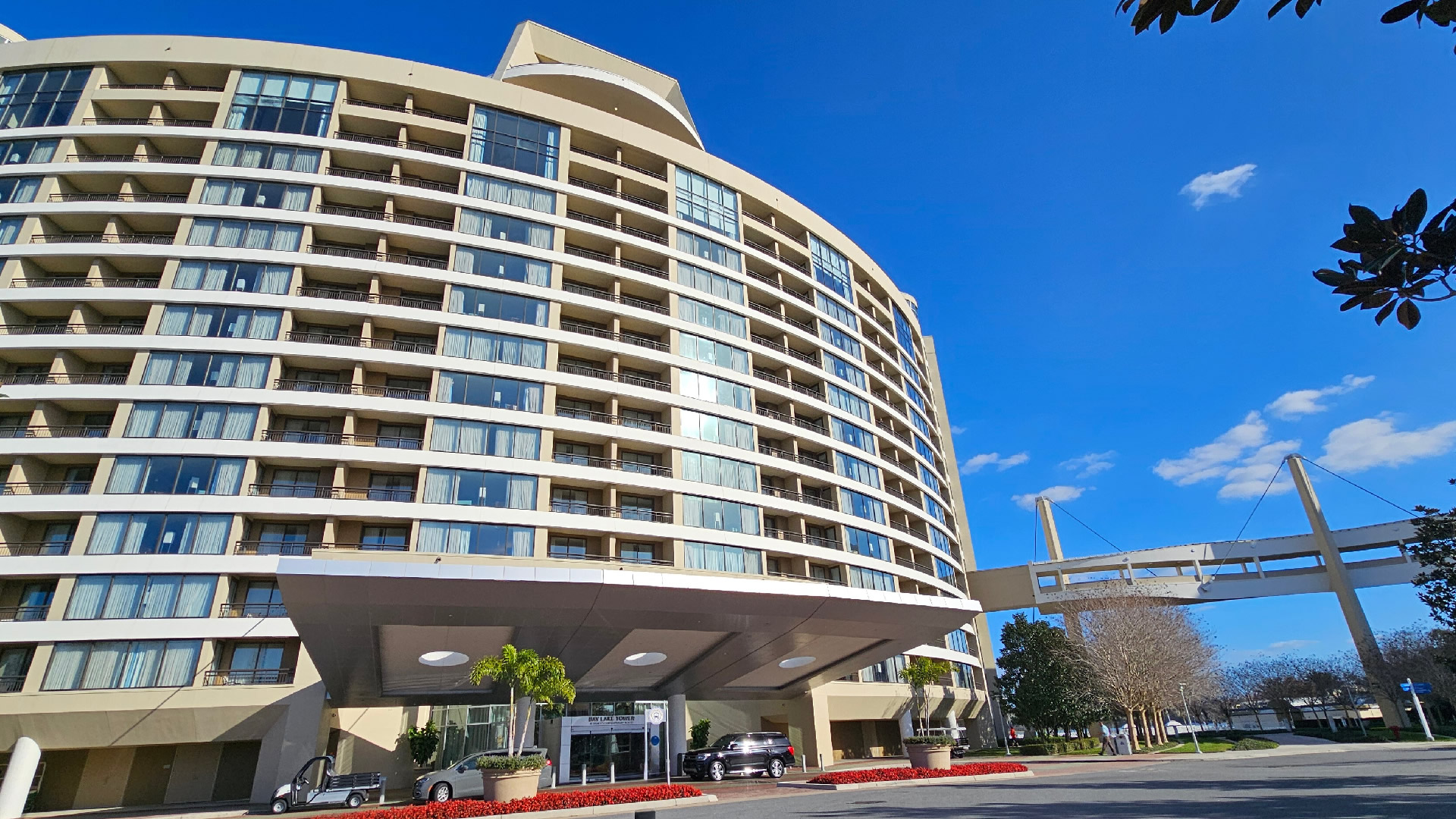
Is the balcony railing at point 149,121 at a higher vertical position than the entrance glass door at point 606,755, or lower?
higher

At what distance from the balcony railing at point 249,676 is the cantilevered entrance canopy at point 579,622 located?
7.29 ft

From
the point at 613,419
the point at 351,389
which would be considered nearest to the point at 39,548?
the point at 351,389

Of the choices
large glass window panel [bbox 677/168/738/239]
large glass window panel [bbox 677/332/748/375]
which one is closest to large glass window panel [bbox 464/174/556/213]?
large glass window panel [bbox 677/168/738/239]

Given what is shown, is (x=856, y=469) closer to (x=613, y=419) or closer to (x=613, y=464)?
(x=613, y=464)

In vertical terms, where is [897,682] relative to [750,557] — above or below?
below

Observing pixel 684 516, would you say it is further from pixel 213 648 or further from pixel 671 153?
pixel 671 153

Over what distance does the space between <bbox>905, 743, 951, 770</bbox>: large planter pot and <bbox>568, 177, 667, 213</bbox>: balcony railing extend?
34.1 m

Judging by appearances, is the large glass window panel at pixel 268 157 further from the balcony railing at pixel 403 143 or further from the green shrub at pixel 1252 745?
the green shrub at pixel 1252 745

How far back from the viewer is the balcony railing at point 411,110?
41750 millimetres

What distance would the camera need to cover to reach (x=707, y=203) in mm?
48656

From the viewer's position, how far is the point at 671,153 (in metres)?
47.9

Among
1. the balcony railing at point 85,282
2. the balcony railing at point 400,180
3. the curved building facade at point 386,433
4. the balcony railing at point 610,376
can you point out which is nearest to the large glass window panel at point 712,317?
the curved building facade at point 386,433

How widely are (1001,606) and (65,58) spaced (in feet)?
250

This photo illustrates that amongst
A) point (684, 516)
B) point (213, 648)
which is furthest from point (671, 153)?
point (213, 648)
